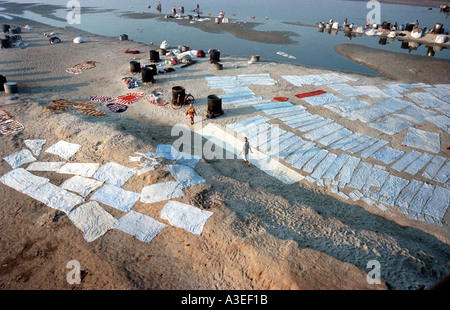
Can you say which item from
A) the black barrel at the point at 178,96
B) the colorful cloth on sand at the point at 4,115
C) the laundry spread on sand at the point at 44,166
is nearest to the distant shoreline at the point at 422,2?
the black barrel at the point at 178,96

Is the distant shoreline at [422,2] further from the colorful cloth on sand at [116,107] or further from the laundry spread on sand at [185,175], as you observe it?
the laundry spread on sand at [185,175]

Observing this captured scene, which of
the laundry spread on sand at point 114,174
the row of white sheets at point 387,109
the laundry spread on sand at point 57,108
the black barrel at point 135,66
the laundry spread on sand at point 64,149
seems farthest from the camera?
the black barrel at point 135,66

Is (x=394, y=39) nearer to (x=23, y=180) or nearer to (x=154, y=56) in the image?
→ (x=154, y=56)

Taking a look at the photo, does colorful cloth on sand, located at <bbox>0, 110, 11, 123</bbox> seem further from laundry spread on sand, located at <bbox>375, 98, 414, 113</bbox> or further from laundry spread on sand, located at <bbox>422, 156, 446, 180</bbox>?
laundry spread on sand, located at <bbox>375, 98, 414, 113</bbox>

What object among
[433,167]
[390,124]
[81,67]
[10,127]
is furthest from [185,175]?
[81,67]

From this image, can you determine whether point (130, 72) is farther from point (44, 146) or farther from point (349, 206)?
point (349, 206)

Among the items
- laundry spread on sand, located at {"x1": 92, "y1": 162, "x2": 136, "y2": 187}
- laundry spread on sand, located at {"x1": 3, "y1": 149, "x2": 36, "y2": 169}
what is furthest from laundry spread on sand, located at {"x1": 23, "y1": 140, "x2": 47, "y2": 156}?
laundry spread on sand, located at {"x1": 92, "y1": 162, "x2": 136, "y2": 187}
